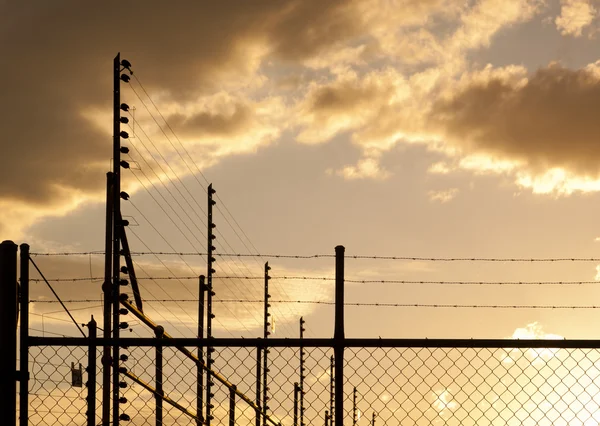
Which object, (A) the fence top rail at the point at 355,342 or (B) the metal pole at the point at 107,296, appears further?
(B) the metal pole at the point at 107,296

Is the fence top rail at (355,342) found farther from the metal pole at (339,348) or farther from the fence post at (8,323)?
the fence post at (8,323)

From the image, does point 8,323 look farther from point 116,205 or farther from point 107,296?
point 116,205

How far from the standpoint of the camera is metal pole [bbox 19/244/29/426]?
655cm

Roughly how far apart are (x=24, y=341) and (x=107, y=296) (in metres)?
7.61

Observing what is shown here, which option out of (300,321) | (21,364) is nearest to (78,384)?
(21,364)

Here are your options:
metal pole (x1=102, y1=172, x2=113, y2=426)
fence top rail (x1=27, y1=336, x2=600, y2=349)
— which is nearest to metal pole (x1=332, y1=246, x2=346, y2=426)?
fence top rail (x1=27, y1=336, x2=600, y2=349)

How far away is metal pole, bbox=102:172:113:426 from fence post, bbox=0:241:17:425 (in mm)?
7009

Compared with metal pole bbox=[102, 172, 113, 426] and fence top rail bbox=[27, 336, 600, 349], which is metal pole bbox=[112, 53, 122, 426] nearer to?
metal pole bbox=[102, 172, 113, 426]

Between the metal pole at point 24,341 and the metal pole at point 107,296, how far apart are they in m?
6.94

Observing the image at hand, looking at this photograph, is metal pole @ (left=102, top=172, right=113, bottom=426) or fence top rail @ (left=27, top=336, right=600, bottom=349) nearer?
fence top rail @ (left=27, top=336, right=600, bottom=349)

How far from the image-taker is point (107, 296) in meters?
14.2

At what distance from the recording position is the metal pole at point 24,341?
21.5ft

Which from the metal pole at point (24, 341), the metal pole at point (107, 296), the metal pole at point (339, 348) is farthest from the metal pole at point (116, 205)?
the metal pole at point (339, 348)

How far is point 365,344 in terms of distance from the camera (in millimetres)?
6652
